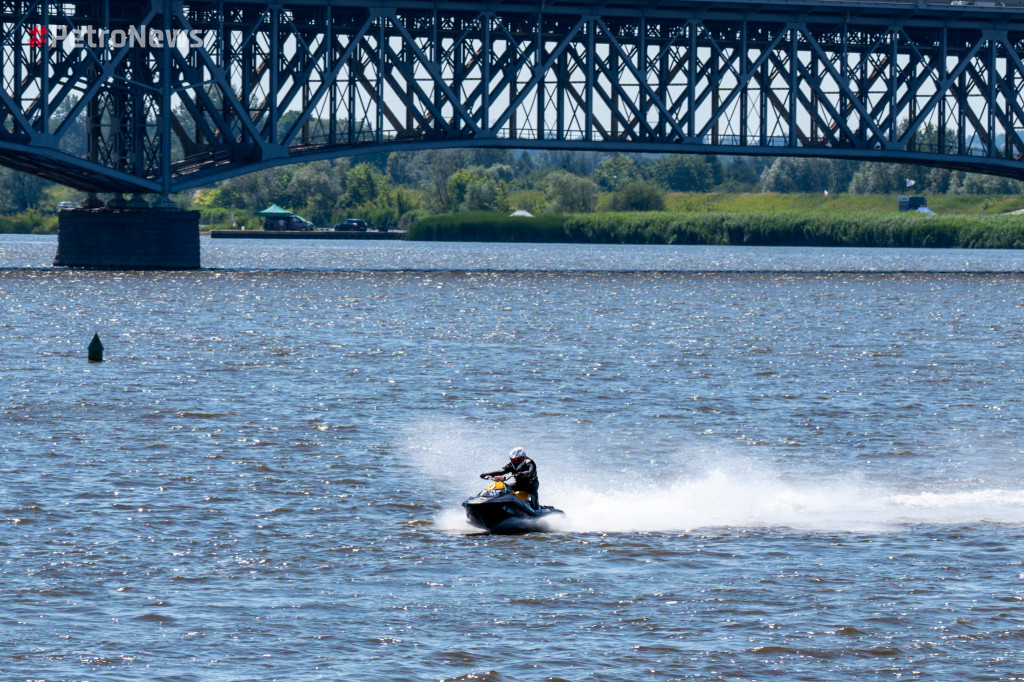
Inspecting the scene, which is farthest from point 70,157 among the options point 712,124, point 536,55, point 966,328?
point 966,328

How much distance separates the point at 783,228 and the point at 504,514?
5987 inches

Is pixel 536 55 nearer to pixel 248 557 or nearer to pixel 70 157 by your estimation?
pixel 70 157

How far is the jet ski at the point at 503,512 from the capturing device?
2519 centimetres

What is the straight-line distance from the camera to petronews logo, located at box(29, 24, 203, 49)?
292ft

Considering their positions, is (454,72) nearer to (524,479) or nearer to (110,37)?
(110,37)

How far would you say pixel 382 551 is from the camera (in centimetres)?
2391

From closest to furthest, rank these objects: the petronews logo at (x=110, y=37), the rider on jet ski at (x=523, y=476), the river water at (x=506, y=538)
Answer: the river water at (x=506, y=538)
the rider on jet ski at (x=523, y=476)
the petronews logo at (x=110, y=37)

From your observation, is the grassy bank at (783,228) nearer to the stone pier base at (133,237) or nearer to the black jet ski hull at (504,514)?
the stone pier base at (133,237)

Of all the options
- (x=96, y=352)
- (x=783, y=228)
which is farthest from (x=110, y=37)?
(x=783, y=228)

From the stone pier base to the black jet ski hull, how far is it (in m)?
68.5

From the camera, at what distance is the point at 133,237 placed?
9400 centimetres

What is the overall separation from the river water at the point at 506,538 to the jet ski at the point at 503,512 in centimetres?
35

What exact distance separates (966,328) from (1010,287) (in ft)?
118

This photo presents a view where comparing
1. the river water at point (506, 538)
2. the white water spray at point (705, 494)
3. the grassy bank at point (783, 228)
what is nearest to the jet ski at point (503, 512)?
the river water at point (506, 538)
